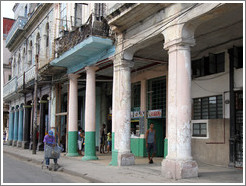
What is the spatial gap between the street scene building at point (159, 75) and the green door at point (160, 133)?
0.05 metres

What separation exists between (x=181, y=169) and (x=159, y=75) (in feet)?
23.2

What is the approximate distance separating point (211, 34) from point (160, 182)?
5.44 m

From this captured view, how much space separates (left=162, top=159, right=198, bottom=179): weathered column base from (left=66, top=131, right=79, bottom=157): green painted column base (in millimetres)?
8293

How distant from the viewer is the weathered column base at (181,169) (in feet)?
28.8

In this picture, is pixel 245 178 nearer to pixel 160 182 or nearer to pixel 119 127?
pixel 160 182

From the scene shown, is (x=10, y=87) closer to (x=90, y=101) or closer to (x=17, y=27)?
(x=17, y=27)

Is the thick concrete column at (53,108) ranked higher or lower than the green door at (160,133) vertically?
higher

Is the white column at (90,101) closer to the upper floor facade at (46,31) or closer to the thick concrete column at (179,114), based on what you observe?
the upper floor facade at (46,31)

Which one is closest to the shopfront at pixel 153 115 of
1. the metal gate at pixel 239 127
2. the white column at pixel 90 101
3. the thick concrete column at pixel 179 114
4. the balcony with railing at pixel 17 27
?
the white column at pixel 90 101

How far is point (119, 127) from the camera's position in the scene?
12.2m

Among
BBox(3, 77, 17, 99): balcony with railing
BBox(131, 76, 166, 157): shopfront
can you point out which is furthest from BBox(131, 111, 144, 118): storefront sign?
BBox(3, 77, 17, 99): balcony with railing

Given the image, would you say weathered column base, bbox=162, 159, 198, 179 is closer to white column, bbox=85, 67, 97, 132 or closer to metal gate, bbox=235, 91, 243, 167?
metal gate, bbox=235, 91, 243, 167

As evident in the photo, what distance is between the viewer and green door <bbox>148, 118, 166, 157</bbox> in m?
15.6

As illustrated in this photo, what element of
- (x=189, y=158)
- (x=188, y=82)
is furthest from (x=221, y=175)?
(x=188, y=82)
